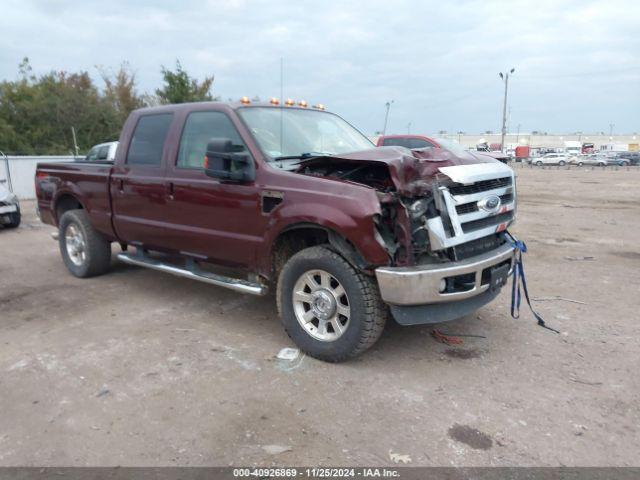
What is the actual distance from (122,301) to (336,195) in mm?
2962

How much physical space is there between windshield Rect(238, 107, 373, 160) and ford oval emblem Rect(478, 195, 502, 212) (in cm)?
150

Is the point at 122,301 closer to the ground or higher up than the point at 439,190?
closer to the ground

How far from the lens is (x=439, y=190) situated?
348 centimetres

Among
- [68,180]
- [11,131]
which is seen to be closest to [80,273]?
[68,180]

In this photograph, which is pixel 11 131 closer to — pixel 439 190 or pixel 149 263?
pixel 149 263

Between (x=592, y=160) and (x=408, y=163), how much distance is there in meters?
56.8

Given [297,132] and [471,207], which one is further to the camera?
[297,132]

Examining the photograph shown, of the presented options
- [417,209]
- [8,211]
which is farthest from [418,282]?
[8,211]

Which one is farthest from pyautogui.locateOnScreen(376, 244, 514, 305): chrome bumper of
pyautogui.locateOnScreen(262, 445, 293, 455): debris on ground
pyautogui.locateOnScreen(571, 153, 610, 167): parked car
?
pyautogui.locateOnScreen(571, 153, 610, 167): parked car

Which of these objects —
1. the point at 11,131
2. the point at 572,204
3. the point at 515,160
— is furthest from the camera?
the point at 515,160

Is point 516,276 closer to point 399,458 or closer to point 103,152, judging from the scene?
point 399,458

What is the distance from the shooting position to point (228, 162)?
13.5 ft

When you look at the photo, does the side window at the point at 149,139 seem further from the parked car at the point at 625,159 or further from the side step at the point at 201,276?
the parked car at the point at 625,159

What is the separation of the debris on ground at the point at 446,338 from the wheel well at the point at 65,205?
15.0 ft
